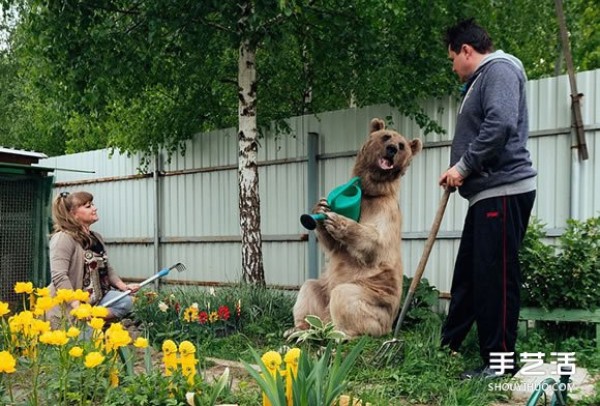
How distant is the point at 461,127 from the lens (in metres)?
3.90

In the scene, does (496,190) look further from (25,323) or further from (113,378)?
(25,323)

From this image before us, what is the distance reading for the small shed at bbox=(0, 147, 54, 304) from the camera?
21.4 ft

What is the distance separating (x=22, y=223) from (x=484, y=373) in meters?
5.04

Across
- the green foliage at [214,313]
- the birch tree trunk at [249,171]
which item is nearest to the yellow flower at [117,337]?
the green foliage at [214,313]

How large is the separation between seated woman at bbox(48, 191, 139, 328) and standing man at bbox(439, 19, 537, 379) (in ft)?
8.49

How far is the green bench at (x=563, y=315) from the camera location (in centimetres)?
458

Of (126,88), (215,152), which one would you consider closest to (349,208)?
(126,88)

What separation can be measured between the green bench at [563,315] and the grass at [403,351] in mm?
138

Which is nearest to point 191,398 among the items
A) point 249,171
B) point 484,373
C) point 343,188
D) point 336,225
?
point 484,373

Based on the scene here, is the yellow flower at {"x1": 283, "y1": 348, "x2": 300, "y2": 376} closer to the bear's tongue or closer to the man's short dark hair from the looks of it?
the man's short dark hair

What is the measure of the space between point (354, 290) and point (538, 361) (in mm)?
1408

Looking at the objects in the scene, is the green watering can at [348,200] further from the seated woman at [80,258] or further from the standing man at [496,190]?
the seated woman at [80,258]

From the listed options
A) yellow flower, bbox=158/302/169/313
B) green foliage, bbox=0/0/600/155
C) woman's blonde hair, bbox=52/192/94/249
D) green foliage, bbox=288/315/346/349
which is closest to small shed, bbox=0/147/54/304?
green foliage, bbox=0/0/600/155

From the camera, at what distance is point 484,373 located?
365 cm
